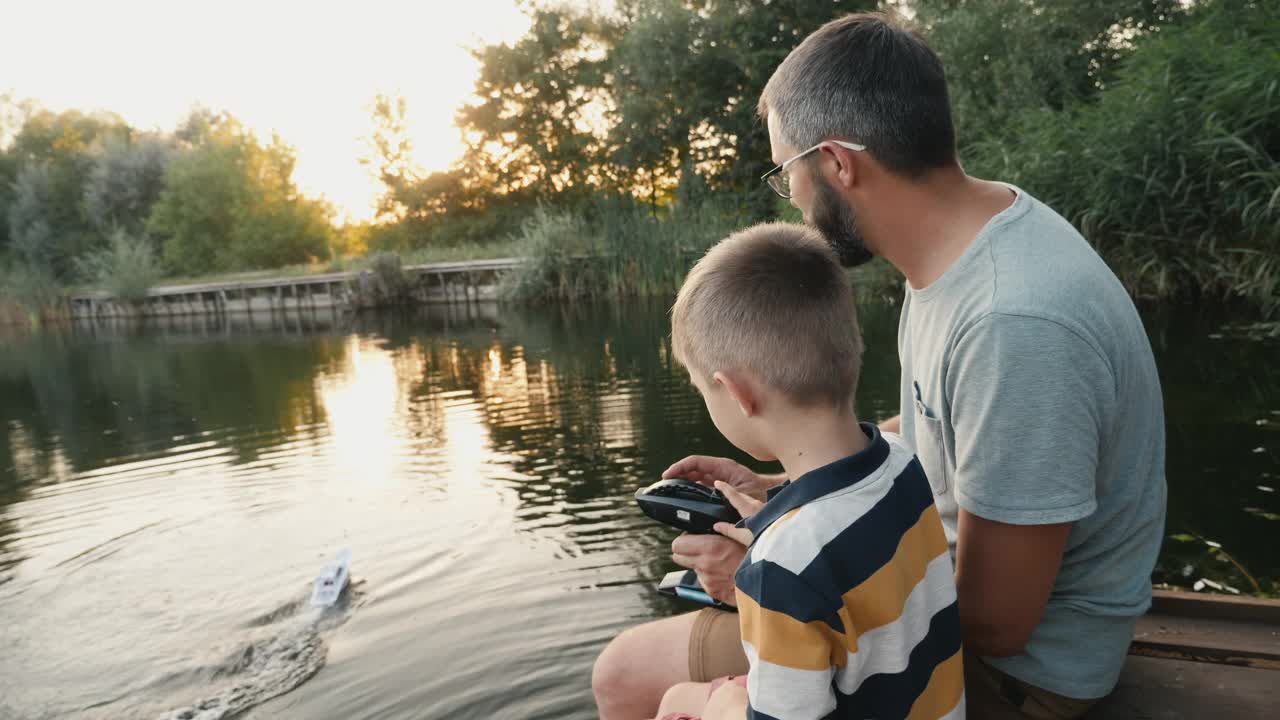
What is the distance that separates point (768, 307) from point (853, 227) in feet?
1.14

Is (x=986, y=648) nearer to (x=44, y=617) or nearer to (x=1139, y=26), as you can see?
(x=44, y=617)

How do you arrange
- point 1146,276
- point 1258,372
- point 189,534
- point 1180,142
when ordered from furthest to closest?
point 1146,276 → point 1180,142 → point 1258,372 → point 189,534

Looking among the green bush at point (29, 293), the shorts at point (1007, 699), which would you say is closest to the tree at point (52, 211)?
the green bush at point (29, 293)

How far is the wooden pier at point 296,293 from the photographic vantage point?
87.2 feet

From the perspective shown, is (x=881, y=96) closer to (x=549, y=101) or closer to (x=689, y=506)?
(x=689, y=506)

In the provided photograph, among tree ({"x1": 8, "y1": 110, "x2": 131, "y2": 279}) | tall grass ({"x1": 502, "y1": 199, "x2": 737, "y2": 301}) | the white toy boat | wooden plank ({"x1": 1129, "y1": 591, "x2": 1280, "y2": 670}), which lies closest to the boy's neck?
wooden plank ({"x1": 1129, "y1": 591, "x2": 1280, "y2": 670})

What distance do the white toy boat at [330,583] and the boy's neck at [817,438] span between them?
331cm

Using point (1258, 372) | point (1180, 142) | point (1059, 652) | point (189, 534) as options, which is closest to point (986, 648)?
point (1059, 652)

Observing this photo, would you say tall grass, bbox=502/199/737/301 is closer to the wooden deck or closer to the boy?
the wooden deck

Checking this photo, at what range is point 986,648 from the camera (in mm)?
1501

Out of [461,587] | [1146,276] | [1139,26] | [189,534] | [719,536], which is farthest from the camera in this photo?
[1139,26]

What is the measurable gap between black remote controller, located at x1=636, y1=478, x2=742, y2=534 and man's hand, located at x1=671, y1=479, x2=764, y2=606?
22 mm

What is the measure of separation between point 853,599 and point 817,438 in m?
0.26

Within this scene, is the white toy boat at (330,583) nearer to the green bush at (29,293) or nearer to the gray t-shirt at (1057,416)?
the gray t-shirt at (1057,416)
